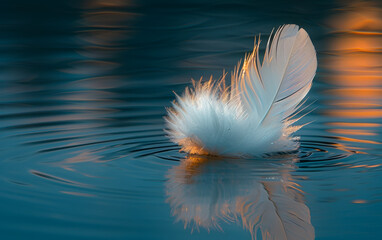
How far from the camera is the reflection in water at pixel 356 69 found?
3238 mm

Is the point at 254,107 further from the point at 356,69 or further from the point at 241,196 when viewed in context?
the point at 356,69

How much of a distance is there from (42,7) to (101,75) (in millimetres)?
3328

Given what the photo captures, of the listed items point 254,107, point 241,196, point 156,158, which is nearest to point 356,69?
point 254,107

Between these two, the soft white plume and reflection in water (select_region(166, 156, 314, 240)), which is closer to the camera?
reflection in water (select_region(166, 156, 314, 240))

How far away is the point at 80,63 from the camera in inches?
223

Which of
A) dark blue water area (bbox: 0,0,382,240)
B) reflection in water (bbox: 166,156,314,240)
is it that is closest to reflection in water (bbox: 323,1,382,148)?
dark blue water area (bbox: 0,0,382,240)

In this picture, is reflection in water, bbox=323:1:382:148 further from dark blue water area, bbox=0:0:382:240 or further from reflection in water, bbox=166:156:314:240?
reflection in water, bbox=166:156:314:240

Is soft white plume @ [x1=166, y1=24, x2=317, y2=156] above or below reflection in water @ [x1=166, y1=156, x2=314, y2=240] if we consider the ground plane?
above

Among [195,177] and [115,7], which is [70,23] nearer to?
[115,7]

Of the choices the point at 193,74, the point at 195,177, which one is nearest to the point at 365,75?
the point at 193,74

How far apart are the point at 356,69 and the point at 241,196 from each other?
3297 mm

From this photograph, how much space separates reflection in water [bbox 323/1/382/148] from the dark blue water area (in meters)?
0.02

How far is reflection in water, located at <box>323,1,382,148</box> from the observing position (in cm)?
324

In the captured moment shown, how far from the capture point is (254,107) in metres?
2.76
